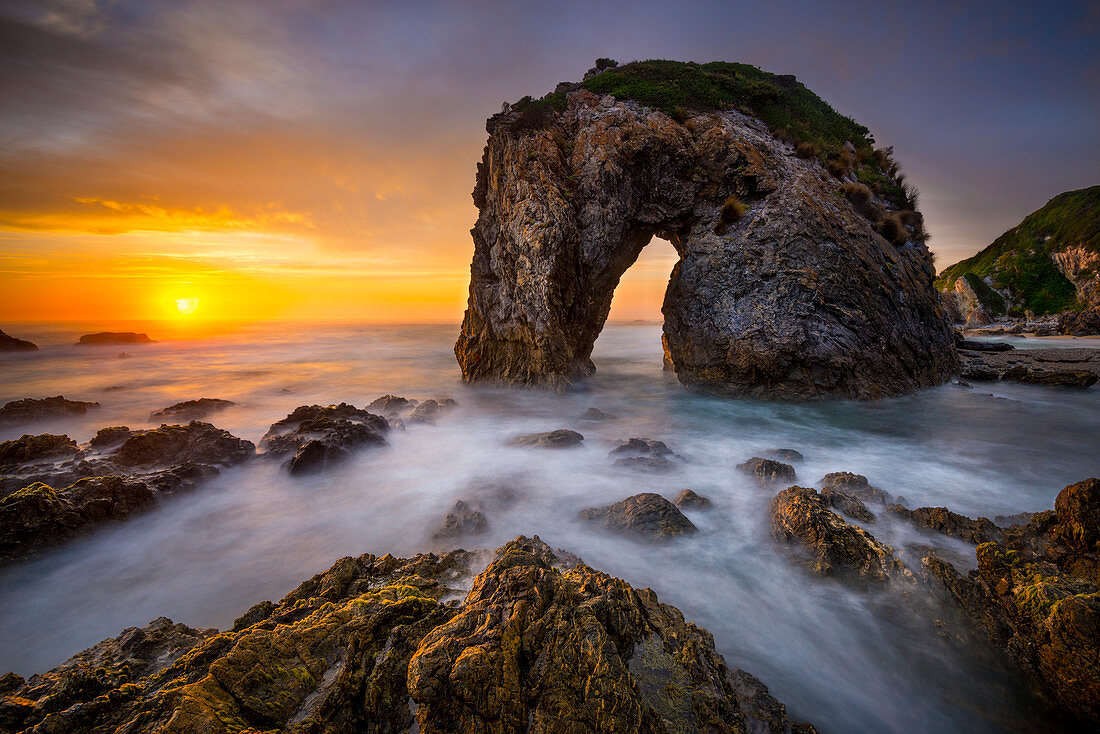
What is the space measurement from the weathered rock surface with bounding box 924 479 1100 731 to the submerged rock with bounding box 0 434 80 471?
43.6 ft

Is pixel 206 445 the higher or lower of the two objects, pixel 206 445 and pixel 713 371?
the lower

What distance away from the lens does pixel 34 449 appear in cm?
725

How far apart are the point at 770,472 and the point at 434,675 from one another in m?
6.66

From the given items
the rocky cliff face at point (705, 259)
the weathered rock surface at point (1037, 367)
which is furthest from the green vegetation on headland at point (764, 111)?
the weathered rock surface at point (1037, 367)

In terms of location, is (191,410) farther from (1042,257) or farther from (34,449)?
(1042,257)

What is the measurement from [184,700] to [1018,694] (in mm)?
5689

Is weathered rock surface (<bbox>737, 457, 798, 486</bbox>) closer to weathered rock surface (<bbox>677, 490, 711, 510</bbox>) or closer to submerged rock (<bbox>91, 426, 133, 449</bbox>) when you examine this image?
weathered rock surface (<bbox>677, 490, 711, 510</bbox>)

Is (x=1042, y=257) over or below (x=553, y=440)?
over

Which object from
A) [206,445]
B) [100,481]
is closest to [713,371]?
[206,445]

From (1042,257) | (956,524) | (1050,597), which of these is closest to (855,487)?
(956,524)

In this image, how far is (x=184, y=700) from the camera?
83.7 inches

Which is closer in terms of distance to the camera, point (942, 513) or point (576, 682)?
point (576, 682)

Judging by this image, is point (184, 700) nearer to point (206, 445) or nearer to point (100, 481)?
point (100, 481)

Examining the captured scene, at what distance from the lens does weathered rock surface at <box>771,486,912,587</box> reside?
172 inches
